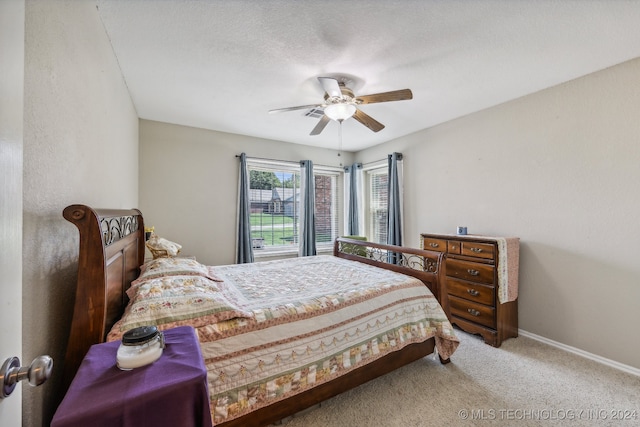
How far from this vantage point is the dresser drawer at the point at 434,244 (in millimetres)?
3086

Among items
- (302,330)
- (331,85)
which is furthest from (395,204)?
(302,330)

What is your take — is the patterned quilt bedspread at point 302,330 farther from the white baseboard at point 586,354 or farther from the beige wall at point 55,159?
the white baseboard at point 586,354

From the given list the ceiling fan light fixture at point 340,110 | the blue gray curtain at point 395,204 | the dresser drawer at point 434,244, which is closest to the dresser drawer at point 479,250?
the dresser drawer at point 434,244

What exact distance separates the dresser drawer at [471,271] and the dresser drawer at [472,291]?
56 millimetres

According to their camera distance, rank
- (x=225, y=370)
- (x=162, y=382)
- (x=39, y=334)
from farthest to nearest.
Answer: (x=225, y=370) → (x=39, y=334) → (x=162, y=382)

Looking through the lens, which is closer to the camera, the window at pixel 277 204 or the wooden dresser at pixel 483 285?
the wooden dresser at pixel 483 285

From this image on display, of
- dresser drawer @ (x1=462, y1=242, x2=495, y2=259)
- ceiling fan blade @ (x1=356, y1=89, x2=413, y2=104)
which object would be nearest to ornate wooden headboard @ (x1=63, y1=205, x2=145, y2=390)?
ceiling fan blade @ (x1=356, y1=89, x2=413, y2=104)

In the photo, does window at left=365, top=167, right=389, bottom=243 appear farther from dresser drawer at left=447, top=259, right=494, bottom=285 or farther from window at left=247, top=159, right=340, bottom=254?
dresser drawer at left=447, top=259, right=494, bottom=285

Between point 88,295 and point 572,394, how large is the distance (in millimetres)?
3089

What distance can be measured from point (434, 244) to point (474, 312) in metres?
0.83

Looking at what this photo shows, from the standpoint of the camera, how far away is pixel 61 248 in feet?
3.76

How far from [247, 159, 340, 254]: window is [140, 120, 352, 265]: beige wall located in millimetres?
354

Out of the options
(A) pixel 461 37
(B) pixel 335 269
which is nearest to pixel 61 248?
(B) pixel 335 269

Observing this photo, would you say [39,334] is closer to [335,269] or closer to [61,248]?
[61,248]
